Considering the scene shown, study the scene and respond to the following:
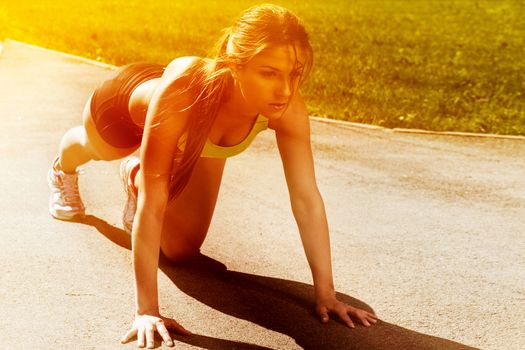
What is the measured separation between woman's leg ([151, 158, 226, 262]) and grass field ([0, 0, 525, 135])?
3661mm

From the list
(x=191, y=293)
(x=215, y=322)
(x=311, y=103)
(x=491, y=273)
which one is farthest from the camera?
(x=311, y=103)

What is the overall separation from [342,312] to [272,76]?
1.02 meters

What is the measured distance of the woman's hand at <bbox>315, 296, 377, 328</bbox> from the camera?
336 centimetres

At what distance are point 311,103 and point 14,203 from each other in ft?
13.0

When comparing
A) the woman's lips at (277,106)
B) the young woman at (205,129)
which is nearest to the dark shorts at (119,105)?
the young woman at (205,129)

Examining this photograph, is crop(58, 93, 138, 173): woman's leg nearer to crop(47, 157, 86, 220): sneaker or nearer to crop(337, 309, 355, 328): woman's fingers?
crop(47, 157, 86, 220): sneaker

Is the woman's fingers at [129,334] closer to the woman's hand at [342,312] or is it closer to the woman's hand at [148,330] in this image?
the woman's hand at [148,330]

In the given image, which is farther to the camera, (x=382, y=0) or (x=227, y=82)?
(x=382, y=0)

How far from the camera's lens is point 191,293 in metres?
3.65

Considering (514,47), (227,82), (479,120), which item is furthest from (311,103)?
(514,47)

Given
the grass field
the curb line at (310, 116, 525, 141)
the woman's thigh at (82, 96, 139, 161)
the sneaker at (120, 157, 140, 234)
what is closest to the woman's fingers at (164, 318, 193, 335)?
the sneaker at (120, 157, 140, 234)

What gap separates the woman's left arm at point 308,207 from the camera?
3.41 meters

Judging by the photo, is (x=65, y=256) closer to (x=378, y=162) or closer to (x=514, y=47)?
(x=378, y=162)

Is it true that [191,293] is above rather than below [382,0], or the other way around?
above
